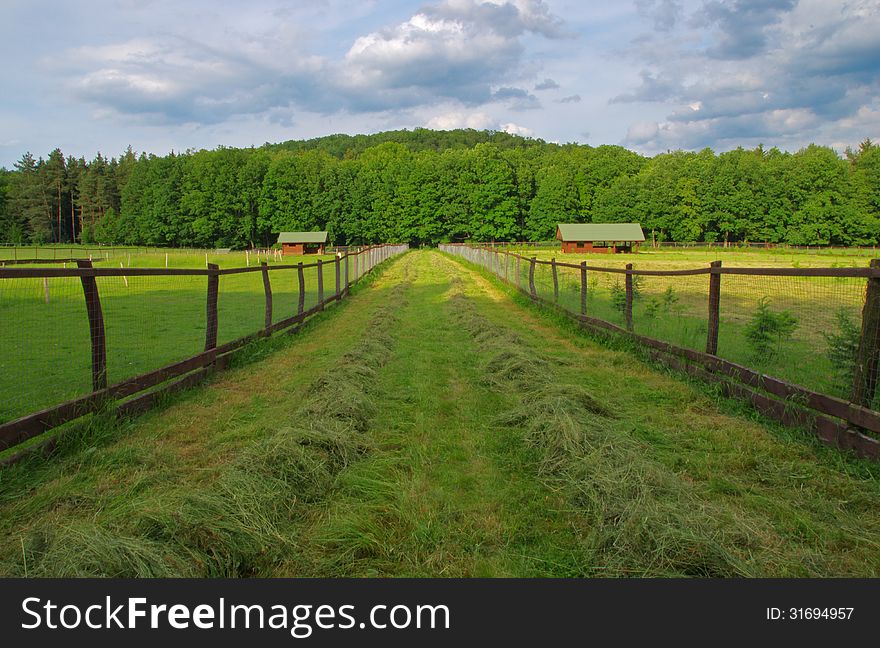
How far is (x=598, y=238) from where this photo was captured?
67.9m

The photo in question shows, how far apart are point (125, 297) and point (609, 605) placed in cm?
1850

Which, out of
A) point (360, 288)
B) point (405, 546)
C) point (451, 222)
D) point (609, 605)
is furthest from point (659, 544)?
point (451, 222)

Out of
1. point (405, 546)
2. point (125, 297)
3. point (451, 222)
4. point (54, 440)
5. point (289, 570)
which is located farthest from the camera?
point (451, 222)

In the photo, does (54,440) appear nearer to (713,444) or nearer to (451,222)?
(713,444)

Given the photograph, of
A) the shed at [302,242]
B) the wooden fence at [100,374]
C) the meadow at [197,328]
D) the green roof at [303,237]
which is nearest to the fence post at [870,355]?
the meadow at [197,328]

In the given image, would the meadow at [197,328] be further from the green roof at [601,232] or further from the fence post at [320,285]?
the green roof at [601,232]

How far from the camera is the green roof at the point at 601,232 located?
68250mm

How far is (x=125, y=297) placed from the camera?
1723cm

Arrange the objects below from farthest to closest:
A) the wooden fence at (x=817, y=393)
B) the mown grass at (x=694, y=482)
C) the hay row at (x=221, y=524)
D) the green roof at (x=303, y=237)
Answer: the green roof at (x=303, y=237) → the wooden fence at (x=817, y=393) → the mown grass at (x=694, y=482) → the hay row at (x=221, y=524)

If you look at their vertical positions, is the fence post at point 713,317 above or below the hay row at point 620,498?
above

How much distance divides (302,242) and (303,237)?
1.76 metres

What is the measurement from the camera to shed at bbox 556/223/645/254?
68.2m

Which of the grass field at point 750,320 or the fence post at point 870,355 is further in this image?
the grass field at point 750,320

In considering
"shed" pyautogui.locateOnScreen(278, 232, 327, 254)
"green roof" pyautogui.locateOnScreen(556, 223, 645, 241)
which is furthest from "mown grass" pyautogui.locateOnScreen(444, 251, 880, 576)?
"shed" pyautogui.locateOnScreen(278, 232, 327, 254)
